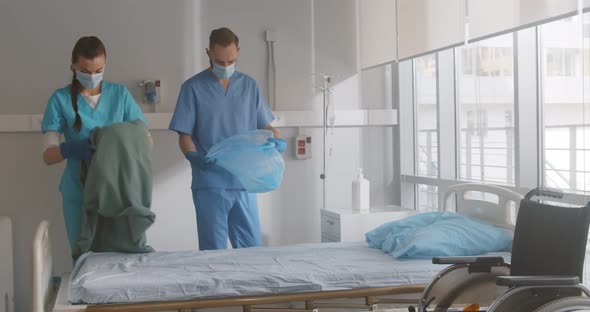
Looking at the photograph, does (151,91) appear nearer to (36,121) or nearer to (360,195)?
(36,121)

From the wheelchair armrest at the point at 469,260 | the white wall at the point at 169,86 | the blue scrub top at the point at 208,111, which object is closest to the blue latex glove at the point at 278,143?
the blue scrub top at the point at 208,111

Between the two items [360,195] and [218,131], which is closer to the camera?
[218,131]

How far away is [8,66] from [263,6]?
1684mm

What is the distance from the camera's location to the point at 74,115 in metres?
3.66

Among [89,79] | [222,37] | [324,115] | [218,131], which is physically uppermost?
[222,37]

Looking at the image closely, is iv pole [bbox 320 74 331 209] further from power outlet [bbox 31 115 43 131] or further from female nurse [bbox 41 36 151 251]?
power outlet [bbox 31 115 43 131]

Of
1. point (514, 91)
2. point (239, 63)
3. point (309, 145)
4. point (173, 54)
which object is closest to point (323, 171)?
point (309, 145)

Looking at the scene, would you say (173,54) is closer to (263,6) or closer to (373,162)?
(263,6)

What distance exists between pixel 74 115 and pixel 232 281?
1.38m

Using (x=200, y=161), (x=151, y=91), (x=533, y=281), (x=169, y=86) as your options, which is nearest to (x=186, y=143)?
(x=200, y=161)

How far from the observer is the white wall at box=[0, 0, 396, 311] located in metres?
4.55

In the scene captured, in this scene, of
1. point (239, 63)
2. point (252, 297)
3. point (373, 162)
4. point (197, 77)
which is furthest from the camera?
point (373, 162)

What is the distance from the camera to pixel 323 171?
16.6 feet

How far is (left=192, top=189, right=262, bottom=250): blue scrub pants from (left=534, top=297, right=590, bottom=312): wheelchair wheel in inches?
81.8
